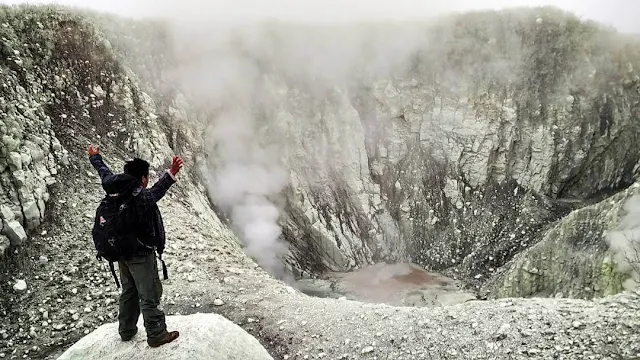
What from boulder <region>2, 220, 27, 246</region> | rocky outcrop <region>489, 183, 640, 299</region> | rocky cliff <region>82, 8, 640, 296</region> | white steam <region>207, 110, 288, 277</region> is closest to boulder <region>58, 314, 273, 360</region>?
boulder <region>2, 220, 27, 246</region>

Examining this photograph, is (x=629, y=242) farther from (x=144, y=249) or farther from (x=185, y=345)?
(x=144, y=249)

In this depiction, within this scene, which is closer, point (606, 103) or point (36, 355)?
point (36, 355)

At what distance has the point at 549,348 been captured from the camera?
6727mm

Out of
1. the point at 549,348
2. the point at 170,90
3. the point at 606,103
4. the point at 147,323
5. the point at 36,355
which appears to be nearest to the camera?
the point at 147,323

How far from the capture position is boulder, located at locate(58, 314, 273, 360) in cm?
611

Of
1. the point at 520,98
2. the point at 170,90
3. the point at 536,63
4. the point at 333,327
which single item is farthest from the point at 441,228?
the point at 333,327

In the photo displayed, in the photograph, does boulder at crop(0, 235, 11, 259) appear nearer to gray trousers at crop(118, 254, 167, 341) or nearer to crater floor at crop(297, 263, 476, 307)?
gray trousers at crop(118, 254, 167, 341)

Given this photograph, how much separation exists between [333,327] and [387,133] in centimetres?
2127

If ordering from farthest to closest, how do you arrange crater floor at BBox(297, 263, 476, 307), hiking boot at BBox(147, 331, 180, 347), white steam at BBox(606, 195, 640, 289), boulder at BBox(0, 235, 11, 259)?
crater floor at BBox(297, 263, 476, 307) < white steam at BBox(606, 195, 640, 289) < boulder at BBox(0, 235, 11, 259) < hiking boot at BBox(147, 331, 180, 347)

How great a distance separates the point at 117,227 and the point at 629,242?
12743 millimetres

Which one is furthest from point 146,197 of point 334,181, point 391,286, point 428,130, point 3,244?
point 428,130

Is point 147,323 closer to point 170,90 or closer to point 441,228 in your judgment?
point 170,90

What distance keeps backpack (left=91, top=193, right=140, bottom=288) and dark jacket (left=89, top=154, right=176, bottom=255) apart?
8cm

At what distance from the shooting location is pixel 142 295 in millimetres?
5734
